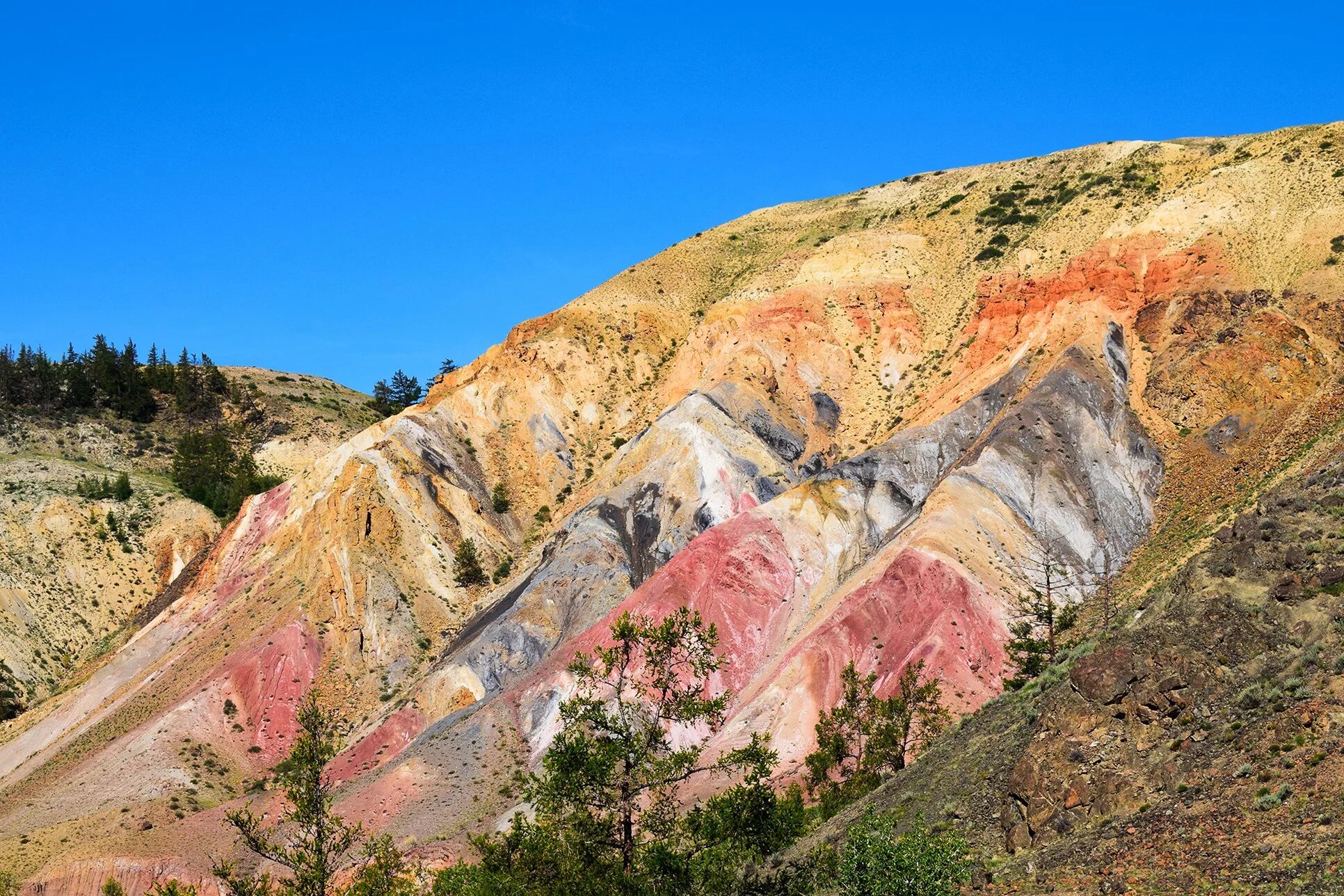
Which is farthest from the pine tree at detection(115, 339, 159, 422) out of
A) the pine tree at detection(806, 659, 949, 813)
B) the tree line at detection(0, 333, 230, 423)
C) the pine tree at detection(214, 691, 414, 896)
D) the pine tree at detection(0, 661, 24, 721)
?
the pine tree at detection(214, 691, 414, 896)

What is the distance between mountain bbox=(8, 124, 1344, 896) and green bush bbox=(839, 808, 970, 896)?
11.5 meters

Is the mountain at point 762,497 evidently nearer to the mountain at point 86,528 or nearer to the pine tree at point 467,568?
the pine tree at point 467,568

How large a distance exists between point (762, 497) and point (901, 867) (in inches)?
1890

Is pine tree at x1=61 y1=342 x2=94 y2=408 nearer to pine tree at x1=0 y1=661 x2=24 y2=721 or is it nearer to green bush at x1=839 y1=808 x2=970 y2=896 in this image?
pine tree at x1=0 y1=661 x2=24 y2=721

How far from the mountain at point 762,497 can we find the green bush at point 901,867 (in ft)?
37.9

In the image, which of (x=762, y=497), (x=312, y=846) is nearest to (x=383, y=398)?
(x=762, y=497)

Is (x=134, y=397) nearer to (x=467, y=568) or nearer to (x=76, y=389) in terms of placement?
(x=76, y=389)

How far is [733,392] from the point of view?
275 ft

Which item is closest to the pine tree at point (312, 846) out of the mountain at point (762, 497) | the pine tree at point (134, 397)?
the mountain at point (762, 497)

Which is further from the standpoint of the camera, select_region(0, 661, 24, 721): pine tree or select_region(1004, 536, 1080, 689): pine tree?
select_region(0, 661, 24, 721): pine tree

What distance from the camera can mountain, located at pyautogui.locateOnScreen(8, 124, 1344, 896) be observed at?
2339 inches

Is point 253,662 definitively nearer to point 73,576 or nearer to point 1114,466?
point 73,576

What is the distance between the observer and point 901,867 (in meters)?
28.8

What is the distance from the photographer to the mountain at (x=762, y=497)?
59.4 metres
